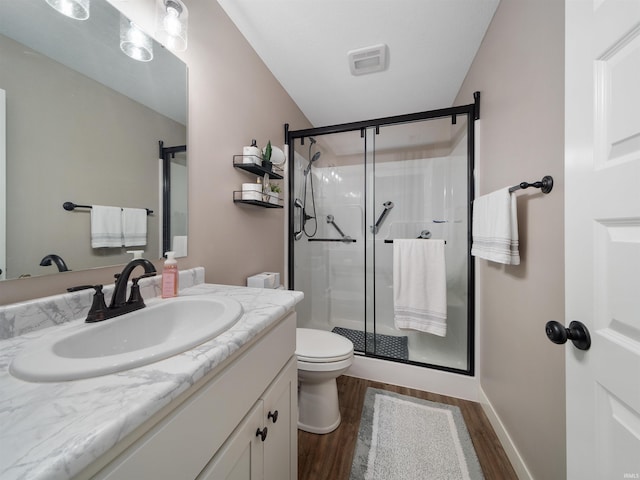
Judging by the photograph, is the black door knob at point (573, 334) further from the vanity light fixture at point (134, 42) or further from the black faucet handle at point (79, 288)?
the vanity light fixture at point (134, 42)

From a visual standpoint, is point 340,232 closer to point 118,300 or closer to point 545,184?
point 545,184

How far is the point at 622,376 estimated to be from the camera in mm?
448

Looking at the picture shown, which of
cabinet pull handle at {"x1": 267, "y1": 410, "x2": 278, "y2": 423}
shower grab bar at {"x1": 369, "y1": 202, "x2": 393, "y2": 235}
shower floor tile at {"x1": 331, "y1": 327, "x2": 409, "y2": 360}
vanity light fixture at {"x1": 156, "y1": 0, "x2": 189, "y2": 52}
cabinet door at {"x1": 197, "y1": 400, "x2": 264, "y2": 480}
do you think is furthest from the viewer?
shower grab bar at {"x1": 369, "y1": 202, "x2": 393, "y2": 235}

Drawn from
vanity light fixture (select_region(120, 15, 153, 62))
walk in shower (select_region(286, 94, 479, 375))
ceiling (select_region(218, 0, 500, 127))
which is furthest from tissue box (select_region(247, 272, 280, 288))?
ceiling (select_region(218, 0, 500, 127))

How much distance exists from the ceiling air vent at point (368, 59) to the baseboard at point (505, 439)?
2308 millimetres

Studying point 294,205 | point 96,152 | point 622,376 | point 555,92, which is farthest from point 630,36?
point 294,205

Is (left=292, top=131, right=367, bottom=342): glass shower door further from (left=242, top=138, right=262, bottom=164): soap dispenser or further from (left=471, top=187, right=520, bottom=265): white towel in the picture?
(left=471, top=187, right=520, bottom=265): white towel

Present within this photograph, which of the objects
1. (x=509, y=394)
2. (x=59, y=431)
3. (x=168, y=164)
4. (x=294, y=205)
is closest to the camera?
(x=59, y=431)

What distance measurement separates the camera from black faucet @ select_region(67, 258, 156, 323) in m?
0.68

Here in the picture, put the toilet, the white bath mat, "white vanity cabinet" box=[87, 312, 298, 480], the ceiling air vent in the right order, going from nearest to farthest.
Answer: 1. "white vanity cabinet" box=[87, 312, 298, 480]
2. the white bath mat
3. the toilet
4. the ceiling air vent

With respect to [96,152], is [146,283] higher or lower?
lower

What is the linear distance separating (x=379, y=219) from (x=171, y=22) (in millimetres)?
1879

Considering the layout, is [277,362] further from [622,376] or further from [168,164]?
[168,164]

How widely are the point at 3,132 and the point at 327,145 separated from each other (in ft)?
6.89
